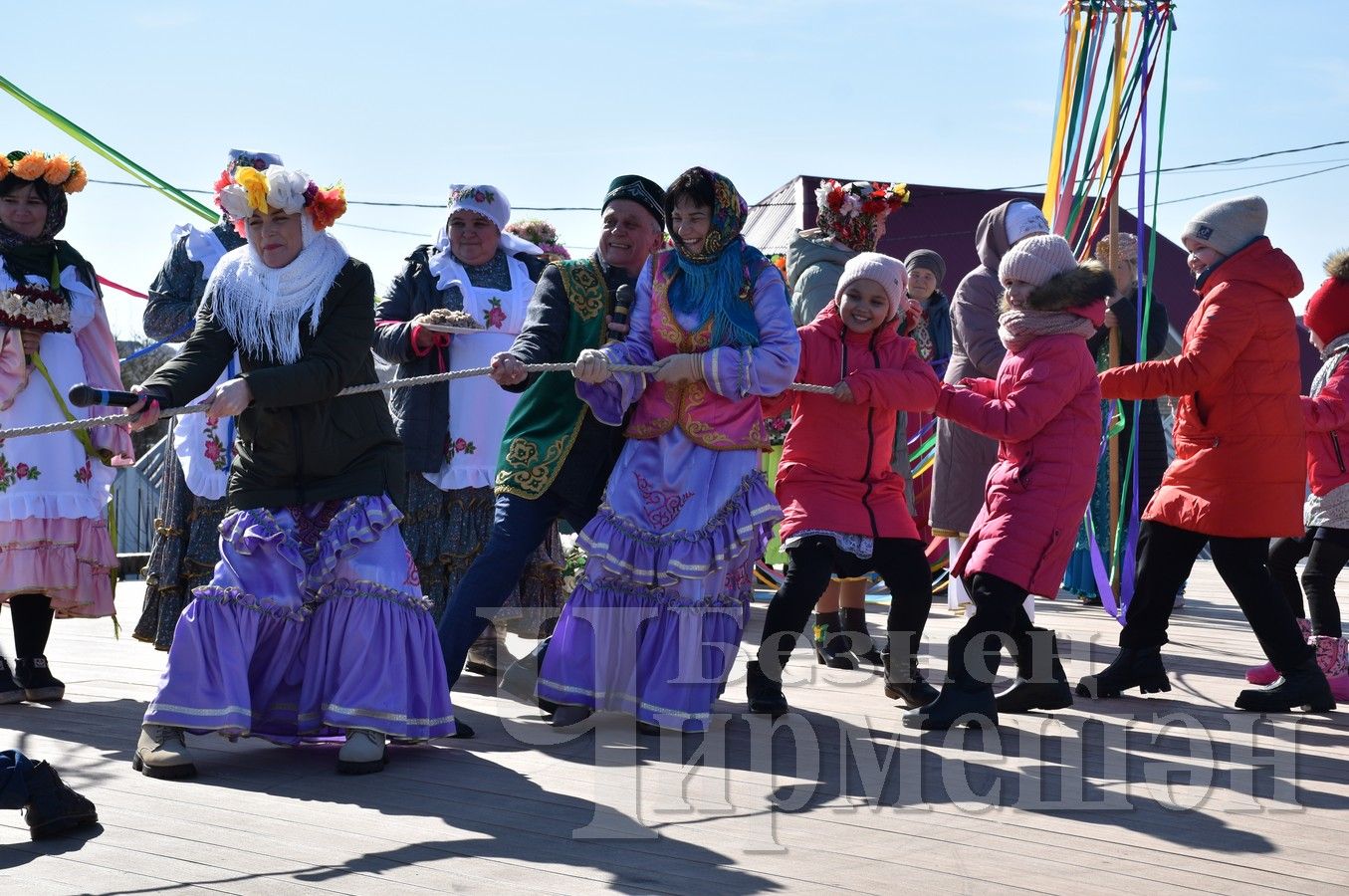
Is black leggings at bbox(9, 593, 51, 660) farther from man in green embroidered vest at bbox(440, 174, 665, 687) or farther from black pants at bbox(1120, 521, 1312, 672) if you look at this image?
black pants at bbox(1120, 521, 1312, 672)

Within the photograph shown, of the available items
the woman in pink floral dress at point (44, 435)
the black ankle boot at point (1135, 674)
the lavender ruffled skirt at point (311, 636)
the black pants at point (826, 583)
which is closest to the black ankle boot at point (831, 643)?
the black pants at point (826, 583)

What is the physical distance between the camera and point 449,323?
555 centimetres

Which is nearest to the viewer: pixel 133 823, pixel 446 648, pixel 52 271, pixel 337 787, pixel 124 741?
pixel 133 823

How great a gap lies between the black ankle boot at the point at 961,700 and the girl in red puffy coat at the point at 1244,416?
912 millimetres

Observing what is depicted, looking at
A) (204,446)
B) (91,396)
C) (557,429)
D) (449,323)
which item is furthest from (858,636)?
(91,396)

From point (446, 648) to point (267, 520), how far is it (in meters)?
0.87

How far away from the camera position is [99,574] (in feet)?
17.9

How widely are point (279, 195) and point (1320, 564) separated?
12.4ft

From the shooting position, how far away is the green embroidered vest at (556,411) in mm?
4934

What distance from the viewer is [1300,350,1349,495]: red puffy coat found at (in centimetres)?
555

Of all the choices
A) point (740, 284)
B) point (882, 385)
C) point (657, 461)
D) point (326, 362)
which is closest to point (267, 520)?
point (326, 362)

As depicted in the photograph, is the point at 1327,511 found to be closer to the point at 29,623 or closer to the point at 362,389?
the point at 362,389

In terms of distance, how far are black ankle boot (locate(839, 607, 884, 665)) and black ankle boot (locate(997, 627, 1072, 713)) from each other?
123 cm

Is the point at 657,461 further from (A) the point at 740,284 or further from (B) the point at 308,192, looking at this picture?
(B) the point at 308,192
